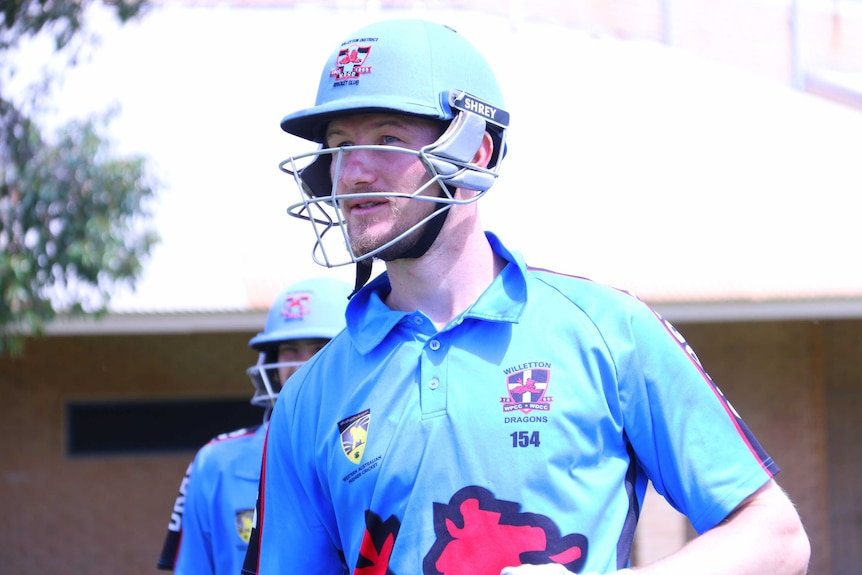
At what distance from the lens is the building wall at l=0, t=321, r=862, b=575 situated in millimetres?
9883

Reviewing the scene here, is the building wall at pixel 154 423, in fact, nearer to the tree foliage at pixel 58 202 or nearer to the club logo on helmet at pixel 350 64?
the tree foliage at pixel 58 202

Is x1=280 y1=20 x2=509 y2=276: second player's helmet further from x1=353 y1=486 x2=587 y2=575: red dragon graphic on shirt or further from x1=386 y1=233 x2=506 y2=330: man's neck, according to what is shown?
x1=353 y1=486 x2=587 y2=575: red dragon graphic on shirt

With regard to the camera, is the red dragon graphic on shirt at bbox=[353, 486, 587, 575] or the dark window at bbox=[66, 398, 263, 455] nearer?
the red dragon graphic on shirt at bbox=[353, 486, 587, 575]

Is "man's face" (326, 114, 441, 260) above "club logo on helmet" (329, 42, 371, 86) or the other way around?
the other way around

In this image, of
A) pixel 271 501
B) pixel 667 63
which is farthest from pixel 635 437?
pixel 667 63

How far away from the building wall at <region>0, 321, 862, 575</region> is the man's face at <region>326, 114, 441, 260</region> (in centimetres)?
792

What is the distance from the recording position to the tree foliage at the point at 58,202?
6211 mm

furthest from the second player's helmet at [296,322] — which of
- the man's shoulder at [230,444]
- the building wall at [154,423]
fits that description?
the building wall at [154,423]

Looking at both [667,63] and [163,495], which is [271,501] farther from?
[667,63]

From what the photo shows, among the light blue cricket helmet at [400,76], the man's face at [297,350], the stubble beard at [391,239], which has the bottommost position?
the man's face at [297,350]

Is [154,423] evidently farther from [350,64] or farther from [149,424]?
[350,64]

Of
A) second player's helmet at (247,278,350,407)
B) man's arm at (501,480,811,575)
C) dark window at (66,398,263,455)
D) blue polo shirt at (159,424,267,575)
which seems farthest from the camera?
dark window at (66,398,263,455)

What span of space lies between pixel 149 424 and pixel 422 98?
834cm

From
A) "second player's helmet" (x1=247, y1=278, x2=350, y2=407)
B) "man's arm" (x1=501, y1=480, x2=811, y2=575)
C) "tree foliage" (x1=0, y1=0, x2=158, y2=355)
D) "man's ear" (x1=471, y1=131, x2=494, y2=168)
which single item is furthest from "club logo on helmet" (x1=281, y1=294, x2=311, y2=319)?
"man's arm" (x1=501, y1=480, x2=811, y2=575)
